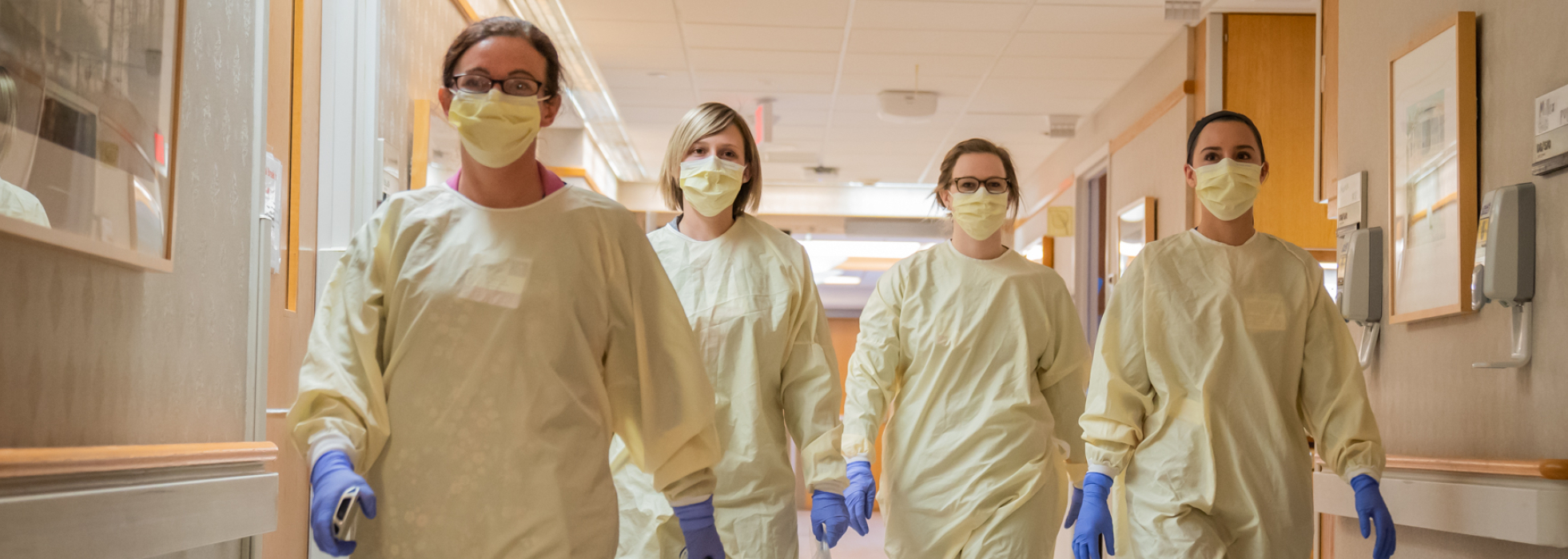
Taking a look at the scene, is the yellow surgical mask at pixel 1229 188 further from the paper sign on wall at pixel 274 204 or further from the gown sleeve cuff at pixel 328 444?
the paper sign on wall at pixel 274 204

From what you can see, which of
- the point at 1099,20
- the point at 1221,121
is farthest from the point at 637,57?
the point at 1221,121

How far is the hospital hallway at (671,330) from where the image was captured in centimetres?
158

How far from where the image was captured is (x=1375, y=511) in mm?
2414

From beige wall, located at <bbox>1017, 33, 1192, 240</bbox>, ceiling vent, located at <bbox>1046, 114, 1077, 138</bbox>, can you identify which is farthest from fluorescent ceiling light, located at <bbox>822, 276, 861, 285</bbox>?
ceiling vent, located at <bbox>1046, 114, 1077, 138</bbox>

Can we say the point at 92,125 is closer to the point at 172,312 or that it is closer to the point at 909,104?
the point at 172,312

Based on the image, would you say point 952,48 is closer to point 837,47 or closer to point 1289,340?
point 837,47

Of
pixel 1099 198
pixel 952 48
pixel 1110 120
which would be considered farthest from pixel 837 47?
pixel 1099 198

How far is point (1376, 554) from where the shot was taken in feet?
8.04

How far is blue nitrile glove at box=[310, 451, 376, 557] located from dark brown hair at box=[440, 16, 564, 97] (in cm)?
59

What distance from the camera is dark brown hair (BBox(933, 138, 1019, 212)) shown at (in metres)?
3.22

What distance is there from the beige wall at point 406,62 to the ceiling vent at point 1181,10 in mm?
3256

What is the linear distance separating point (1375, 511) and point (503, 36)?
1947 millimetres

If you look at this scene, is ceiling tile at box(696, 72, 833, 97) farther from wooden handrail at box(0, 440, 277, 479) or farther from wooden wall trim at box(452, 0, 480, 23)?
wooden handrail at box(0, 440, 277, 479)

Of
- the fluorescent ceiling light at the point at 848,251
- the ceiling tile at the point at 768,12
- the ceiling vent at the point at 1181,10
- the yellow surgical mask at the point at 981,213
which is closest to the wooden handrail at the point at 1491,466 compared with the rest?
the yellow surgical mask at the point at 981,213
